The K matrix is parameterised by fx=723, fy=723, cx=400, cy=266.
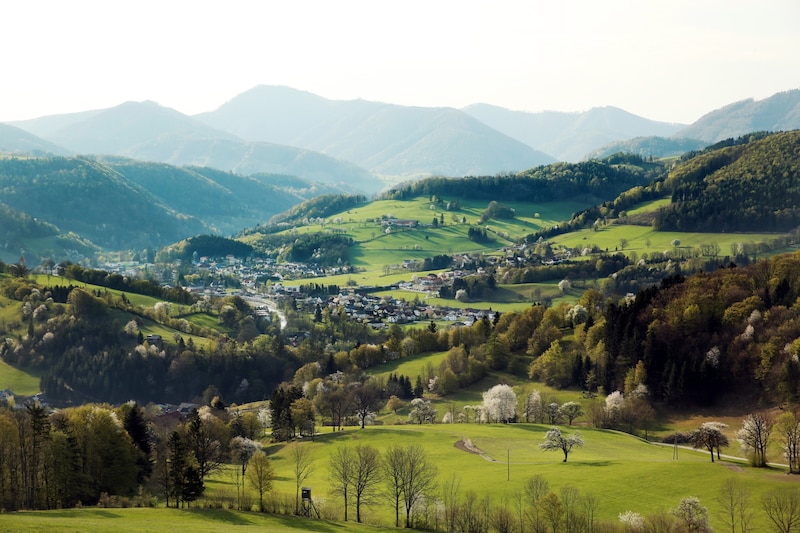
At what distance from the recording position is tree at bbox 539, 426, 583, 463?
268 feet

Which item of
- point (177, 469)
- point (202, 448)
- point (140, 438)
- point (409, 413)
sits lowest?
point (409, 413)

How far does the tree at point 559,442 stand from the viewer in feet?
268

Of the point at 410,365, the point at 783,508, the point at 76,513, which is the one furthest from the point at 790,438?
the point at 410,365

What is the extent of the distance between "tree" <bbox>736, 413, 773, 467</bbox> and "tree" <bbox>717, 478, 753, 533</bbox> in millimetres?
8514

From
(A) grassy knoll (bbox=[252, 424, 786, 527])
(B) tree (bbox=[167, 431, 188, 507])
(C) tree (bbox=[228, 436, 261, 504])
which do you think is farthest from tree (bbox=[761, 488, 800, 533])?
(C) tree (bbox=[228, 436, 261, 504])

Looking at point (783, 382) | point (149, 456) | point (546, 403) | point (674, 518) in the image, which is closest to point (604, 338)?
point (546, 403)

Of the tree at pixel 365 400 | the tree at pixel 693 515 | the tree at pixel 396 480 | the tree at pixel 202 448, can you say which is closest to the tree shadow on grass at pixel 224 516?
the tree at pixel 202 448

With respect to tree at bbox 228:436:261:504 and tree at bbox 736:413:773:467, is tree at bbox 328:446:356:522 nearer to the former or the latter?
tree at bbox 228:436:261:504

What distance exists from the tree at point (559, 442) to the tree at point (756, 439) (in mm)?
17666

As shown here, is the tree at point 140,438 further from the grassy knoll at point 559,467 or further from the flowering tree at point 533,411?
the flowering tree at point 533,411

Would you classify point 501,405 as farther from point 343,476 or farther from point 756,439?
point 343,476

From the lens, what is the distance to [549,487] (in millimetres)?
68062

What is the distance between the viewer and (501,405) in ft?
350

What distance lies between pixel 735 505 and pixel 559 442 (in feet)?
79.3
